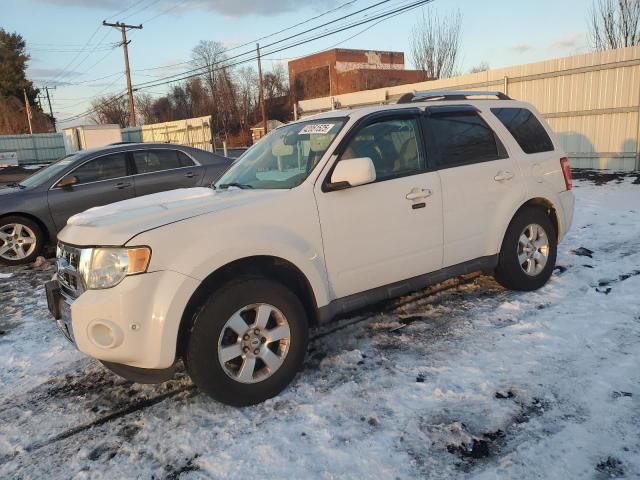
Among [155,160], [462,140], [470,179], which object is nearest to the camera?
[470,179]

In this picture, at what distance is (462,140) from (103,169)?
559 centimetres

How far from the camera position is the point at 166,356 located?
2.79 m

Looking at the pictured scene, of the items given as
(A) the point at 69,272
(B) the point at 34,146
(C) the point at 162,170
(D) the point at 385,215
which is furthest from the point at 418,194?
(B) the point at 34,146

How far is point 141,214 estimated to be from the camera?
308 centimetres

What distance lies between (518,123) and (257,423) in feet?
12.2

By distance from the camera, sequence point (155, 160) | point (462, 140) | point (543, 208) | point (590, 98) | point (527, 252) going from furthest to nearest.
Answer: point (590, 98)
point (155, 160)
point (543, 208)
point (527, 252)
point (462, 140)

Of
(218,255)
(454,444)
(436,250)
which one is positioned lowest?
(454,444)

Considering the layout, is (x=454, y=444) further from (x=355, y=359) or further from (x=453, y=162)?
(x=453, y=162)

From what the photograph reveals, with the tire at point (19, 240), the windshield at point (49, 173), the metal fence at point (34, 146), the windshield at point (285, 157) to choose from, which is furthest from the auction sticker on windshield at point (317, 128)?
the metal fence at point (34, 146)

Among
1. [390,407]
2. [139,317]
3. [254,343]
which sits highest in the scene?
[139,317]

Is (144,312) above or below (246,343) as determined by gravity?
above

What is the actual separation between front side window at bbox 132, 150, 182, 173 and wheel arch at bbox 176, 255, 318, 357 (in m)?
5.12

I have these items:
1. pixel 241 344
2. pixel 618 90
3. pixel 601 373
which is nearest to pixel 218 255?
pixel 241 344

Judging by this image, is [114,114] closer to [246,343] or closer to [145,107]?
[145,107]
